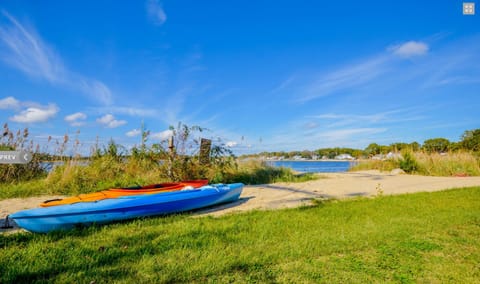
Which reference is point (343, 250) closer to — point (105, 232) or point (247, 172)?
point (105, 232)

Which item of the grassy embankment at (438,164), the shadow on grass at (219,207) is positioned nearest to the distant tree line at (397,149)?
the grassy embankment at (438,164)

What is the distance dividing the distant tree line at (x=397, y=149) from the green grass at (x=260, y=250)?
752 centimetres

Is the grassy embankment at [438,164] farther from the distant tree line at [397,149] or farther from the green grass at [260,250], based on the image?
the green grass at [260,250]

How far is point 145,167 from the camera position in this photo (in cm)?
777

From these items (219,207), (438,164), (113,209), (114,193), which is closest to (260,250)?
(113,209)

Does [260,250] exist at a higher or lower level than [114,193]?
lower

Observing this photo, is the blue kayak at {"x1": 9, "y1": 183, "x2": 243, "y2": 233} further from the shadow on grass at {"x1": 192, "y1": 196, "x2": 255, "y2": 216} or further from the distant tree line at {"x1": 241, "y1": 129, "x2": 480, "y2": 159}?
the distant tree line at {"x1": 241, "y1": 129, "x2": 480, "y2": 159}

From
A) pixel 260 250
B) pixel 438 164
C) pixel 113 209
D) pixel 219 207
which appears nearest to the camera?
pixel 260 250

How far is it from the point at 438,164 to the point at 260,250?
12.4 meters

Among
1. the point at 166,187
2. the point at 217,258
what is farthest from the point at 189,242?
the point at 166,187

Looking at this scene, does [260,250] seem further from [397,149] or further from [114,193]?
[397,149]

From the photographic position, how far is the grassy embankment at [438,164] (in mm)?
11216

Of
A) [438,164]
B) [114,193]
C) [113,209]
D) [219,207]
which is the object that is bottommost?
[219,207]

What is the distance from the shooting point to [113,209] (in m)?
3.72
